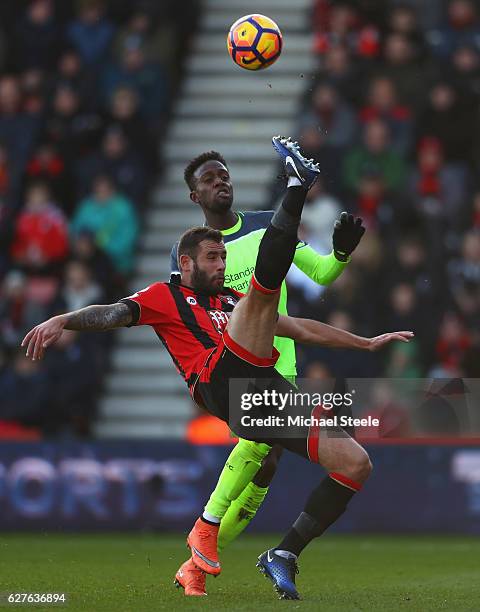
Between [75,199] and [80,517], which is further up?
[75,199]

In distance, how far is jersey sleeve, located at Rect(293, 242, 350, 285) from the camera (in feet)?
31.8

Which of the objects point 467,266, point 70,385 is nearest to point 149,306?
point 70,385

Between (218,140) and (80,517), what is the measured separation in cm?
627

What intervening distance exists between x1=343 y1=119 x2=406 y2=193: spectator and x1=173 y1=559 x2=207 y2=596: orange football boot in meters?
8.44

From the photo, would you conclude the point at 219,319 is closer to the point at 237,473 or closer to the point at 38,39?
the point at 237,473

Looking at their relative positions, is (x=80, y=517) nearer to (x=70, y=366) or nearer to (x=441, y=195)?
(x=70, y=366)

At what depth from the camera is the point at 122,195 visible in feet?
57.4

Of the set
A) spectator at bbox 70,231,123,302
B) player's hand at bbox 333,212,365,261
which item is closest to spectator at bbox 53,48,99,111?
spectator at bbox 70,231,123,302

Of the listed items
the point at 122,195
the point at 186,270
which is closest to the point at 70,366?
the point at 122,195

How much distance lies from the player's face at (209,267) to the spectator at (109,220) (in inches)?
330

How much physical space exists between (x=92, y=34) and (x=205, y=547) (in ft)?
37.4

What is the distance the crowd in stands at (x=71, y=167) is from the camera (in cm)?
1620

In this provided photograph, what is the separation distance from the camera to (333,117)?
17.0 meters

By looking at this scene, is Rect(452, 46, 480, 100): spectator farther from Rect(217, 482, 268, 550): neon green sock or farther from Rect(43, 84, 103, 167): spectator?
Rect(217, 482, 268, 550): neon green sock
